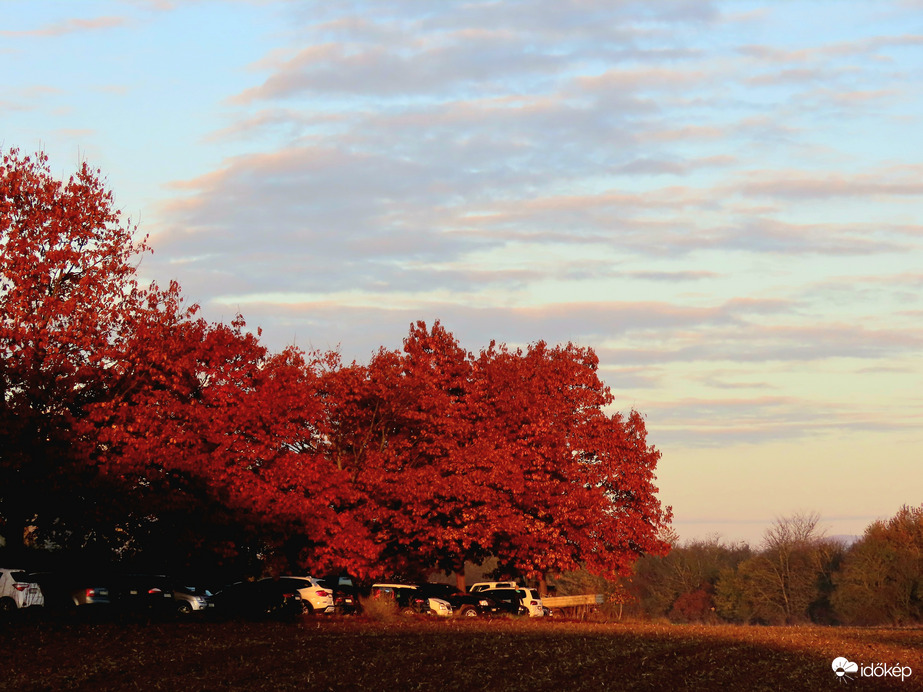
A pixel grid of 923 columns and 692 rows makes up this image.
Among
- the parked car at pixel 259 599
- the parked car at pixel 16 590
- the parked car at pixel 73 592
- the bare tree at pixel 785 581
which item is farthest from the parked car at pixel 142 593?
the bare tree at pixel 785 581

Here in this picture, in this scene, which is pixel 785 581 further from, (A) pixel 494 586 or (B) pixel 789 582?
(A) pixel 494 586

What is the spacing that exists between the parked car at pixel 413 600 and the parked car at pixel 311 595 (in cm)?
221

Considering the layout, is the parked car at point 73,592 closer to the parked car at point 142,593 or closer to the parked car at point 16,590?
the parked car at point 142,593

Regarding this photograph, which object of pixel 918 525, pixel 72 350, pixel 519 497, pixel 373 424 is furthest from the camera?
pixel 918 525

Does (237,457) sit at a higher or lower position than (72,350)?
lower

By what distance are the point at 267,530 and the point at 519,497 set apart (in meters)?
11.7

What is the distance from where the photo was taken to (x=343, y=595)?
A: 4294cm

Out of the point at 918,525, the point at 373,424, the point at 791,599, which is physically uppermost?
the point at 373,424

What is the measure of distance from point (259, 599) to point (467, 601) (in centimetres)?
968

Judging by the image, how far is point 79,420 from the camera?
36.5 meters

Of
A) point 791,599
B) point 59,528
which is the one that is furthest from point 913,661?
point 791,599

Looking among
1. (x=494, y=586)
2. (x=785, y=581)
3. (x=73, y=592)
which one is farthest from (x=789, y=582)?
(x=73, y=592)

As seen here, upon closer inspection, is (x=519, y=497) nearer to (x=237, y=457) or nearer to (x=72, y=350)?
(x=237, y=457)

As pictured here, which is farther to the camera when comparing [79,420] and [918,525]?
[918,525]
